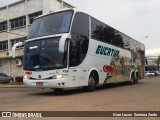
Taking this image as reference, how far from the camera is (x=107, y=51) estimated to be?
20.0m

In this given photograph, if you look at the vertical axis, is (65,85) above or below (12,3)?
below

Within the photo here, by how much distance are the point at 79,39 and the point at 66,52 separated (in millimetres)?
1530

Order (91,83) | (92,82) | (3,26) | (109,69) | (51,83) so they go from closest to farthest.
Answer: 1. (51,83)
2. (91,83)
3. (92,82)
4. (109,69)
5. (3,26)

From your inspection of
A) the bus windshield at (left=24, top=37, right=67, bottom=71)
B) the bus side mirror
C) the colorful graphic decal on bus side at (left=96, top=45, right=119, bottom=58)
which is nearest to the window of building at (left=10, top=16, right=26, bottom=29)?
the colorful graphic decal on bus side at (left=96, top=45, right=119, bottom=58)

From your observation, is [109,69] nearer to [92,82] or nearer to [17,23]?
[92,82]

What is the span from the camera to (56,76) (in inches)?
598

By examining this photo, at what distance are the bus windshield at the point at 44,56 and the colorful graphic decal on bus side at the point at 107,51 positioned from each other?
3.79m

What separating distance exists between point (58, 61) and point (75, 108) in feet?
16.9

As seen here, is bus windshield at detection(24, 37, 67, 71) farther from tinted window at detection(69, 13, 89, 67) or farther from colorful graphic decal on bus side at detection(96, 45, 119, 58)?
colorful graphic decal on bus side at detection(96, 45, 119, 58)

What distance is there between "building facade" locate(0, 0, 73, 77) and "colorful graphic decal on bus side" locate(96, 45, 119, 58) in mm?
22651

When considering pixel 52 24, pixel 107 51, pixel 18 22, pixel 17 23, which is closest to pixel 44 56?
pixel 52 24

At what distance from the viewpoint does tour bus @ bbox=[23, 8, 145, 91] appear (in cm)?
1524

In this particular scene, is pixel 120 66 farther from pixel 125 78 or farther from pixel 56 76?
pixel 56 76

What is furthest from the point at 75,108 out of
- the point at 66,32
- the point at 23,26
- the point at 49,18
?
the point at 23,26
